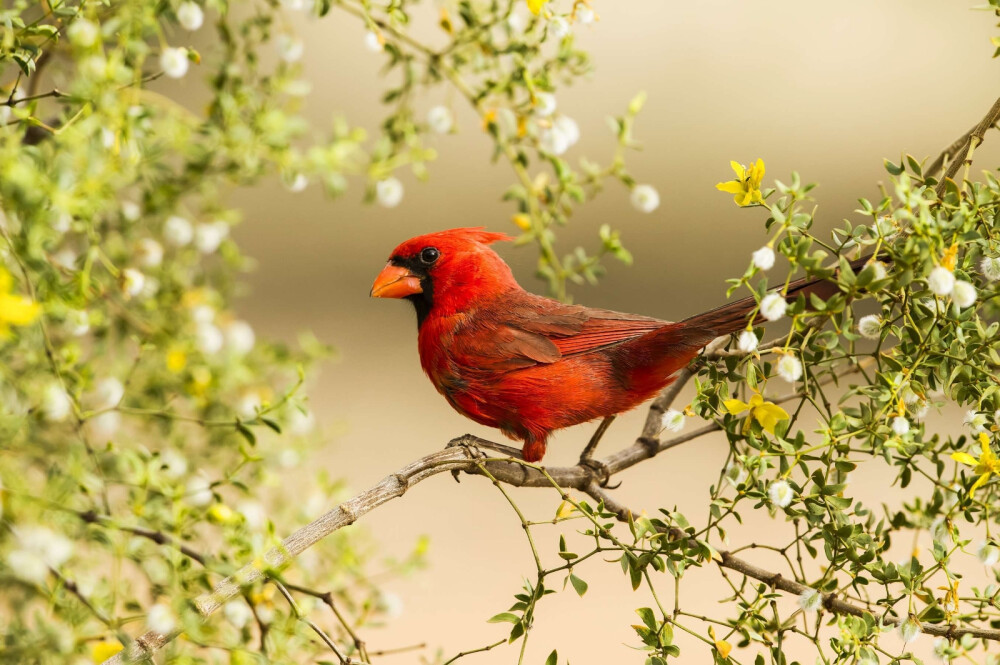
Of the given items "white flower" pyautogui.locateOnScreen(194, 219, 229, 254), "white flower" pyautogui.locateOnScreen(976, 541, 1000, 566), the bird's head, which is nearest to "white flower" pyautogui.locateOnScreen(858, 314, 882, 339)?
"white flower" pyautogui.locateOnScreen(976, 541, 1000, 566)

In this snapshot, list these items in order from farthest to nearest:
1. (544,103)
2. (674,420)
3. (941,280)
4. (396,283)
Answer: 1. (396,283)
2. (544,103)
3. (674,420)
4. (941,280)

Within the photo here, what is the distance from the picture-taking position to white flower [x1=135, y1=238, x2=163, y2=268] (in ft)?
4.59

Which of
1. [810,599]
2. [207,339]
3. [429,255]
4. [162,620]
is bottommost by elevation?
[162,620]

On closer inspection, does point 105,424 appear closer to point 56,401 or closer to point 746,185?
point 56,401

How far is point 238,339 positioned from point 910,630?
0.99 metres

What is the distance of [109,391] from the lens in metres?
1.29

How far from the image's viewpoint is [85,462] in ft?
3.61

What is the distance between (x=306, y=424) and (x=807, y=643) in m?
1.50

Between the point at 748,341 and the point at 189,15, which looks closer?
the point at 748,341

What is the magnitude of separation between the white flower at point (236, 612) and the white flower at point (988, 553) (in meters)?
0.87

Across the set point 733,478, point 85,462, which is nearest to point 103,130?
point 85,462

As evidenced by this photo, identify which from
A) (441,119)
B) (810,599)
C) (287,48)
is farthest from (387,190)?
(810,599)

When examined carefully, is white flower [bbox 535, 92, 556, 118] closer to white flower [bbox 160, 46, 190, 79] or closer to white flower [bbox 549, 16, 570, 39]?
white flower [bbox 549, 16, 570, 39]

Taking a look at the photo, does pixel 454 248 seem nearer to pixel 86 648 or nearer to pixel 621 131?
pixel 621 131
